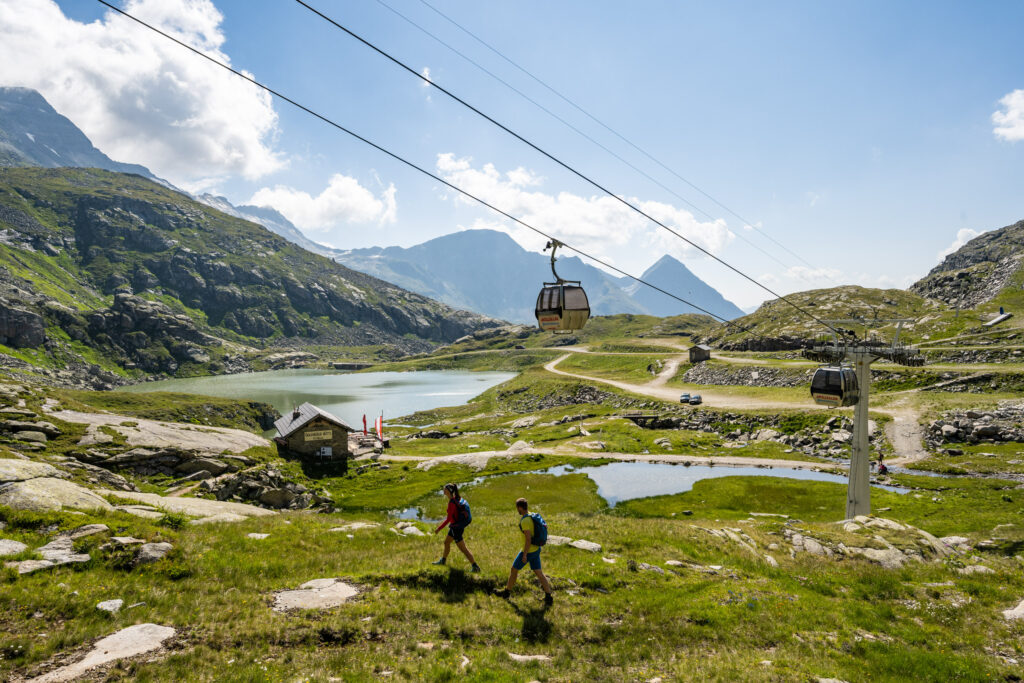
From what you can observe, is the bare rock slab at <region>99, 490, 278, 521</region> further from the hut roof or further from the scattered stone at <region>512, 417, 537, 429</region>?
the scattered stone at <region>512, 417, 537, 429</region>

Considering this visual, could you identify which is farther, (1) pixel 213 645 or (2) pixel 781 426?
(2) pixel 781 426

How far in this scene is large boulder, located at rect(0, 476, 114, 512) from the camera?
14.1 m

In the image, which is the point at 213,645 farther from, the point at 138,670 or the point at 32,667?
the point at 32,667

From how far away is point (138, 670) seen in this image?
27.8 ft

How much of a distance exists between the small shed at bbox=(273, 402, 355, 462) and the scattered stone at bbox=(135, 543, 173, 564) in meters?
42.5

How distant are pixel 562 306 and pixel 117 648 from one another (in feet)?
50.3

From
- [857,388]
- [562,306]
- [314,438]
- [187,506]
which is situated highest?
[562,306]

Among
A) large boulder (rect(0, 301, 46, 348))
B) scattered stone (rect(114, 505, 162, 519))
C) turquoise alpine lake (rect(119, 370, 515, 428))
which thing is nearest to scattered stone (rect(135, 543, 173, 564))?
scattered stone (rect(114, 505, 162, 519))

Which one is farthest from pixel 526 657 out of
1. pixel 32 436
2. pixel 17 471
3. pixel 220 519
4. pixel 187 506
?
pixel 32 436

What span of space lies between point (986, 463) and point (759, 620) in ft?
148

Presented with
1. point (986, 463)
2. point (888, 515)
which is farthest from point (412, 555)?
point (986, 463)

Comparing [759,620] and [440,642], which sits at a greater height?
[440,642]

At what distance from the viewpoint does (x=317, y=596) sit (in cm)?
1310

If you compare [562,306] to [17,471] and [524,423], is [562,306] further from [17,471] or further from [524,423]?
[524,423]
